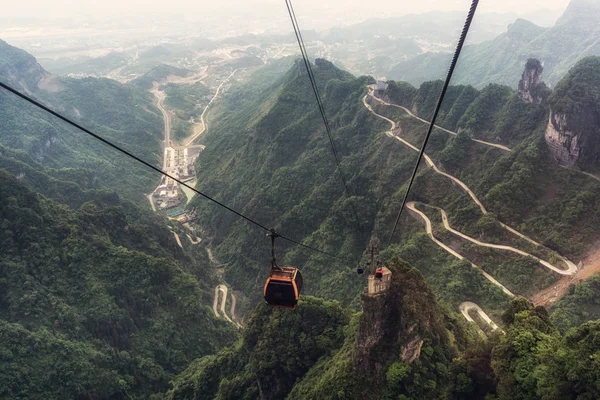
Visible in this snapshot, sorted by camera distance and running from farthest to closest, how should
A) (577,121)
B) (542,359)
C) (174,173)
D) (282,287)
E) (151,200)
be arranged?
(174,173) → (151,200) → (577,121) → (542,359) → (282,287)

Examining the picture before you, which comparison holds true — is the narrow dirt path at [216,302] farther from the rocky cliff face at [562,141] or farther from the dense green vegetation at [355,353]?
the rocky cliff face at [562,141]

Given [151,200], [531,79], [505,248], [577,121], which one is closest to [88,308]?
[505,248]

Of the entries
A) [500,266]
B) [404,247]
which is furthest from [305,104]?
[500,266]

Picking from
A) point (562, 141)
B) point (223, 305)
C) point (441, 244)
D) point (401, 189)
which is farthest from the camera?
point (223, 305)

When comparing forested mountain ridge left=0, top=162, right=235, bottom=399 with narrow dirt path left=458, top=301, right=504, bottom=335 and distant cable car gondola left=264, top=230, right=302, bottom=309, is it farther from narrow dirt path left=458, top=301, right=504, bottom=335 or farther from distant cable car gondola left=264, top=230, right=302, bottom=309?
narrow dirt path left=458, top=301, right=504, bottom=335

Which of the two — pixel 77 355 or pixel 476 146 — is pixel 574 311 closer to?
pixel 476 146

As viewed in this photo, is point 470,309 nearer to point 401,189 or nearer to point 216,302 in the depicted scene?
point 401,189

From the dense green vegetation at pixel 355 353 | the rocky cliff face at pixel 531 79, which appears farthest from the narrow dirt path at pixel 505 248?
the rocky cliff face at pixel 531 79
